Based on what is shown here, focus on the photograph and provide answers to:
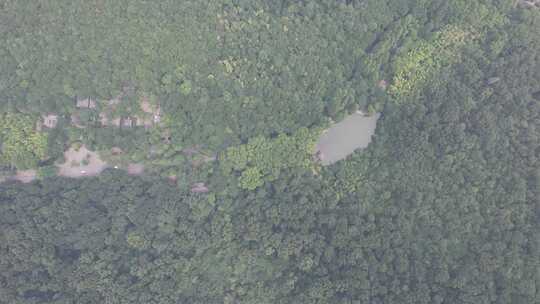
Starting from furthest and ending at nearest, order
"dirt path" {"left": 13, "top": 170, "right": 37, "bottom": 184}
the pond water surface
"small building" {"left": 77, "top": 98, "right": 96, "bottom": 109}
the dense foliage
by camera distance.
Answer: the pond water surface, "small building" {"left": 77, "top": 98, "right": 96, "bottom": 109}, "dirt path" {"left": 13, "top": 170, "right": 37, "bottom": 184}, the dense foliage

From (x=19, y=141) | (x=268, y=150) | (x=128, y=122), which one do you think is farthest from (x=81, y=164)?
(x=268, y=150)

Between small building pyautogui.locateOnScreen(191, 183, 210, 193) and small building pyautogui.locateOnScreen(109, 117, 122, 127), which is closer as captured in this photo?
small building pyautogui.locateOnScreen(191, 183, 210, 193)

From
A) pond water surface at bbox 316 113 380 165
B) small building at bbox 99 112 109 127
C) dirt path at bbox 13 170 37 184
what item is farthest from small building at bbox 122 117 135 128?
pond water surface at bbox 316 113 380 165

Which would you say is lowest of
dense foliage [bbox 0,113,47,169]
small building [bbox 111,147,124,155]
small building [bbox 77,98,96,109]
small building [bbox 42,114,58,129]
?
small building [bbox 111,147,124,155]

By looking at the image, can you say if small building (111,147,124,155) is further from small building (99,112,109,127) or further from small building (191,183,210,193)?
small building (191,183,210,193)

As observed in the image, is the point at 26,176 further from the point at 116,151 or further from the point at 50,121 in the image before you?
the point at 116,151

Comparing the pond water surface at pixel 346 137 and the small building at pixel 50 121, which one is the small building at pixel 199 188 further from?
the small building at pixel 50 121

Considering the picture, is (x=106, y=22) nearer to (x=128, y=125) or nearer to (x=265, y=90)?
(x=128, y=125)
